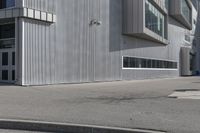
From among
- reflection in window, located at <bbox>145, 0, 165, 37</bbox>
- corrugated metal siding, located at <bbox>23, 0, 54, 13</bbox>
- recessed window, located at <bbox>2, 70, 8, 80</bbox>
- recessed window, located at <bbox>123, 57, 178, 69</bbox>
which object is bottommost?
recessed window, located at <bbox>2, 70, 8, 80</bbox>

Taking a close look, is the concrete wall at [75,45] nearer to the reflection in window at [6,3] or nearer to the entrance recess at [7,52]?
the reflection in window at [6,3]

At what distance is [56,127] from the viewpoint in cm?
995

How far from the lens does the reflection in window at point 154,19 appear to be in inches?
1762

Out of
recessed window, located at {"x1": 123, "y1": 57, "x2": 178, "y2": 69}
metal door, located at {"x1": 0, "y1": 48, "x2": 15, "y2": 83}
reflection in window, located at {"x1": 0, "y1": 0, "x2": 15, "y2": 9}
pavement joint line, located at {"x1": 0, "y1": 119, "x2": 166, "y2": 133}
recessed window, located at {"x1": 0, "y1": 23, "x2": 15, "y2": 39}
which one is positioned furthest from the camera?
recessed window, located at {"x1": 123, "y1": 57, "x2": 178, "y2": 69}

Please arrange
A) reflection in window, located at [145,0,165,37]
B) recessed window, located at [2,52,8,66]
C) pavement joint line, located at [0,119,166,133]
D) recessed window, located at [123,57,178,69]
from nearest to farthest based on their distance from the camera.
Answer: pavement joint line, located at [0,119,166,133], recessed window, located at [2,52,8,66], recessed window, located at [123,57,178,69], reflection in window, located at [145,0,165,37]

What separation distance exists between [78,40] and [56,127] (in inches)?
850

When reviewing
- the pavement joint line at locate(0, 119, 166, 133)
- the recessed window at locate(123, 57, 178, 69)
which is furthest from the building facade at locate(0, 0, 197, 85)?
the pavement joint line at locate(0, 119, 166, 133)

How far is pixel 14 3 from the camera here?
25750 millimetres

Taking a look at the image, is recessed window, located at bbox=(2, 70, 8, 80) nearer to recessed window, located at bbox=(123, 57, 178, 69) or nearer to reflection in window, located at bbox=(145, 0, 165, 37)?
recessed window, located at bbox=(123, 57, 178, 69)

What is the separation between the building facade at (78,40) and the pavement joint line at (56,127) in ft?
48.3

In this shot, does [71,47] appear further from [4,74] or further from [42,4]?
[4,74]

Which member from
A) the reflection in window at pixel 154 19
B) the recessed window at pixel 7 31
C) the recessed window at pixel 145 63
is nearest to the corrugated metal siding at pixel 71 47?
the recessed window at pixel 7 31

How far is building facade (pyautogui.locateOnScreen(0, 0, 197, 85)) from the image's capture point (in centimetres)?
2550

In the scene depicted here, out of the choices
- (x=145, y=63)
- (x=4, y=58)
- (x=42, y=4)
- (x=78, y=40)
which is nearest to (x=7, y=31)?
(x=4, y=58)
